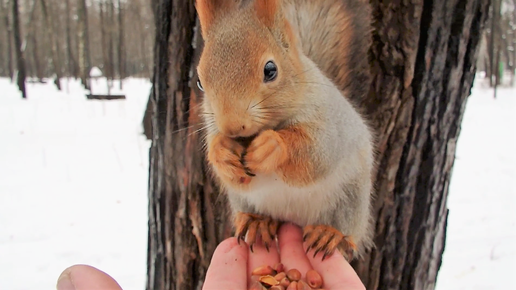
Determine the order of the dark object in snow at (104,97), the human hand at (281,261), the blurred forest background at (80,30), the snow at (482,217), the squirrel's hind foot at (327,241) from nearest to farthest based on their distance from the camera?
the human hand at (281,261)
the squirrel's hind foot at (327,241)
the snow at (482,217)
the dark object in snow at (104,97)
the blurred forest background at (80,30)

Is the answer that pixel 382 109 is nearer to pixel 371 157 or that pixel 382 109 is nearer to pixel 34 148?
pixel 371 157

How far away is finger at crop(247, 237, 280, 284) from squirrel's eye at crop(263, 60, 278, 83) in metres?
0.54

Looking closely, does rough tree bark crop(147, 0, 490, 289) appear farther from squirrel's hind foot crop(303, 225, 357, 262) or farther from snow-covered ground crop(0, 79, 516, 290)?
snow-covered ground crop(0, 79, 516, 290)

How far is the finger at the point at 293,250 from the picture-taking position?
1.10 metres

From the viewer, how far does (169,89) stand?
4.17ft

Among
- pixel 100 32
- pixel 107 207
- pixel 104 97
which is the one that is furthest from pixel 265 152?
pixel 100 32

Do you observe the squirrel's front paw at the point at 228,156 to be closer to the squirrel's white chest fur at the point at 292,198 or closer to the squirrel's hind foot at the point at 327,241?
the squirrel's white chest fur at the point at 292,198

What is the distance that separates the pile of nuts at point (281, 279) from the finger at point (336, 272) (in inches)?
0.9

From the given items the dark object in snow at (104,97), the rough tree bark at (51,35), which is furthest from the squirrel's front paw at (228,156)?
the rough tree bark at (51,35)

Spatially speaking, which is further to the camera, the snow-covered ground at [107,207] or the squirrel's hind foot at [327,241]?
the snow-covered ground at [107,207]

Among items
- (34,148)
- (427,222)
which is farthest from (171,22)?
(34,148)

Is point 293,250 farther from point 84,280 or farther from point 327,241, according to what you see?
point 84,280

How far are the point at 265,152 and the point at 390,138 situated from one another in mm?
556

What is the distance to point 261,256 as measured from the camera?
3.79ft
